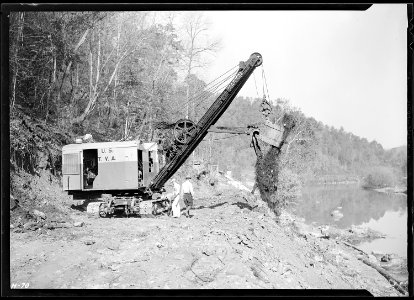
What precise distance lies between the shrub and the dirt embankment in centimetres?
2874

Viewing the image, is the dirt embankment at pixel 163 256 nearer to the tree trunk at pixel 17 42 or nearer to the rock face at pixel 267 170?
the rock face at pixel 267 170

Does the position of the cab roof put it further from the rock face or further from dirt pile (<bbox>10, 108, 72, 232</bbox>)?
the rock face

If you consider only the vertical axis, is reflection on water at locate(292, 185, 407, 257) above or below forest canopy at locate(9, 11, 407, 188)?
below

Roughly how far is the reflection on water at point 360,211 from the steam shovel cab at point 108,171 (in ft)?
43.2

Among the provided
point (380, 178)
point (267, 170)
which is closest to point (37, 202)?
point (267, 170)

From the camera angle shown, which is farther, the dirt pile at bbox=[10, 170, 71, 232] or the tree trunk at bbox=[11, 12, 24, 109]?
the tree trunk at bbox=[11, 12, 24, 109]

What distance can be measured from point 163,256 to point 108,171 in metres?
3.67

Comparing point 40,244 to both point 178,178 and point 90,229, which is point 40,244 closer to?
point 90,229

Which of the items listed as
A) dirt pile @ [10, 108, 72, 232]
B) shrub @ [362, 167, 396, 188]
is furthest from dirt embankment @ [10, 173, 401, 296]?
shrub @ [362, 167, 396, 188]

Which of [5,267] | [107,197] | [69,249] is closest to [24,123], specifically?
[107,197]

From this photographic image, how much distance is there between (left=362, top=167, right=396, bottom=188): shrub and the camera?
35.5m

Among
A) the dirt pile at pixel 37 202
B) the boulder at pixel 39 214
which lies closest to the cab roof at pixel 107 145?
the dirt pile at pixel 37 202

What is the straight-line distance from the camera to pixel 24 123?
1069 cm

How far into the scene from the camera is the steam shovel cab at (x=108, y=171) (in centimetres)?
962
